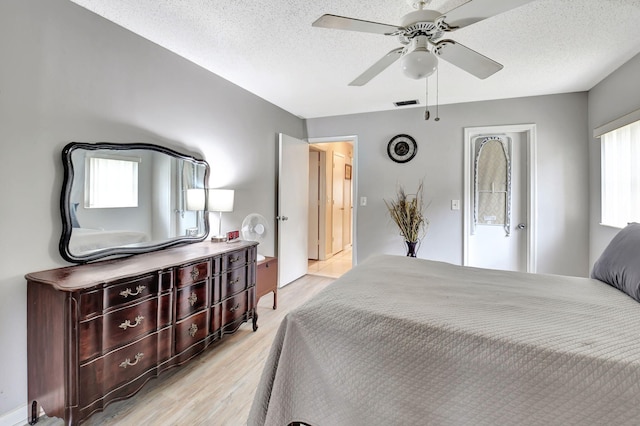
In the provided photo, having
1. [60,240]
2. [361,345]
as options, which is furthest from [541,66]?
[60,240]

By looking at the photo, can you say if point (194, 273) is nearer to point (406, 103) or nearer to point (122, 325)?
point (122, 325)

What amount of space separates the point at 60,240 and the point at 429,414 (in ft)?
6.60

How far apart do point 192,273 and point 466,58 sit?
2092mm

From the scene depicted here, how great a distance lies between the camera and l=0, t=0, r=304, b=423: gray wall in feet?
5.06

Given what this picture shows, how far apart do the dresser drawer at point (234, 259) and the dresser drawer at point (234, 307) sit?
25cm

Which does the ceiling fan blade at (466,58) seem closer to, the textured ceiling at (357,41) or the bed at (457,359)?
the textured ceiling at (357,41)

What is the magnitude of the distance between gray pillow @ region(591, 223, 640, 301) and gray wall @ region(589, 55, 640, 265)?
1.39 meters

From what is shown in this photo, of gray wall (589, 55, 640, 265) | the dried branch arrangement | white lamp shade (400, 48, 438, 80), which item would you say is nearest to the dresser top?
white lamp shade (400, 48, 438, 80)

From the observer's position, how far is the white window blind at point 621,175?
243cm

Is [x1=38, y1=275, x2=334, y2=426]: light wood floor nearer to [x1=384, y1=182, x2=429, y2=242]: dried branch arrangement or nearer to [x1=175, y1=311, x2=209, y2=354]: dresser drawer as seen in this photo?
[x1=175, y1=311, x2=209, y2=354]: dresser drawer

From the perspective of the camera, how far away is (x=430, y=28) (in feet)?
4.94

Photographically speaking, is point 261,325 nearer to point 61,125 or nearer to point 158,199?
point 158,199

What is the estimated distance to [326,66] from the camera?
2.65 meters

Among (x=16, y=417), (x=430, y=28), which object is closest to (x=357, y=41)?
(x=430, y=28)
